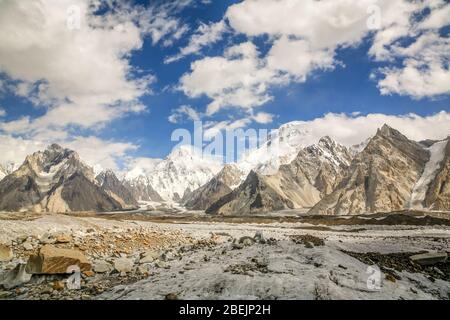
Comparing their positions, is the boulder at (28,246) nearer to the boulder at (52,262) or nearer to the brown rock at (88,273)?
the boulder at (52,262)

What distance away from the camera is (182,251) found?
84.3 feet

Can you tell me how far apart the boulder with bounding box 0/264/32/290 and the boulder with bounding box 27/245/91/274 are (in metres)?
0.40

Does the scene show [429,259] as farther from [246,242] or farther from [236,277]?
[236,277]

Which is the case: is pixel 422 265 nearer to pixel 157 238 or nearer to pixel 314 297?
pixel 314 297

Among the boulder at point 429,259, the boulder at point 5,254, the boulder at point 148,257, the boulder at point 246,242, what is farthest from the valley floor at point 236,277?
the boulder at point 246,242

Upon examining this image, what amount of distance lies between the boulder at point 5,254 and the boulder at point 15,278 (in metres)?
4.59

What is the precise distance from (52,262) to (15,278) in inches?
57.7

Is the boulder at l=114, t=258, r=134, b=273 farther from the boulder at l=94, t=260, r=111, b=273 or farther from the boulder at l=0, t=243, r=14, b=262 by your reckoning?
the boulder at l=0, t=243, r=14, b=262

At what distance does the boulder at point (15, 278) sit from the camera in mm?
15211

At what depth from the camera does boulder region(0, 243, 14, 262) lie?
19.8 m

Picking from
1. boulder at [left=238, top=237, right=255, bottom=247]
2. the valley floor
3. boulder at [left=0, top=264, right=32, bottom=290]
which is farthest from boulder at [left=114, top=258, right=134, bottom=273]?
boulder at [left=238, top=237, right=255, bottom=247]

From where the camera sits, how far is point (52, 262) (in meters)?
16.1

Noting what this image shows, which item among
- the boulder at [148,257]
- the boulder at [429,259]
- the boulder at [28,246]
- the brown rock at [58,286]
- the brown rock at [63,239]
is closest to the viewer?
the brown rock at [58,286]
